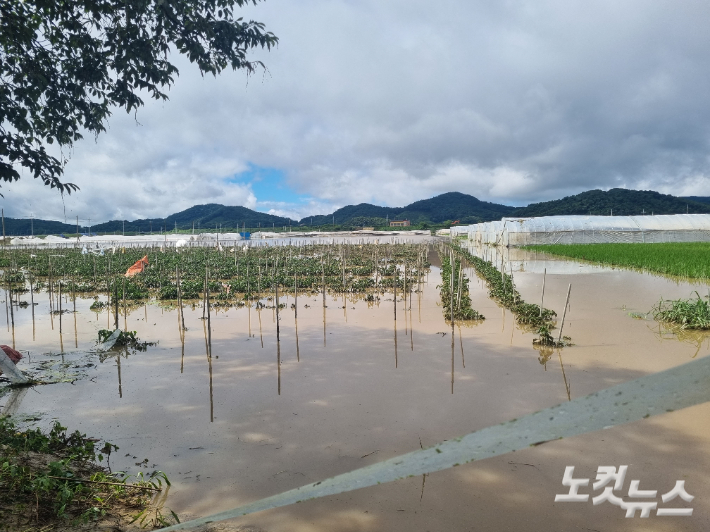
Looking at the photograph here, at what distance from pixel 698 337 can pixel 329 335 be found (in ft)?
22.3

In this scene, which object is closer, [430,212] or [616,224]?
[616,224]

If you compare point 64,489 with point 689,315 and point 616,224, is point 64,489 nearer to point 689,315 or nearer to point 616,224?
point 689,315

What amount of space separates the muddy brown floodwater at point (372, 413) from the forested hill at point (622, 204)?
269 ft

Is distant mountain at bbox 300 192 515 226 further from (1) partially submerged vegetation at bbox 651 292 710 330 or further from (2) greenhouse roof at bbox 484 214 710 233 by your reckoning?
(1) partially submerged vegetation at bbox 651 292 710 330

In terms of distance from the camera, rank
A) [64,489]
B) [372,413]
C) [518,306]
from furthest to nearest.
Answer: [518,306] < [372,413] < [64,489]

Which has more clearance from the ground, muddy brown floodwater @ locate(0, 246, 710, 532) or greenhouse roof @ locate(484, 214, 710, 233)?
greenhouse roof @ locate(484, 214, 710, 233)

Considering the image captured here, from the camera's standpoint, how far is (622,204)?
266ft

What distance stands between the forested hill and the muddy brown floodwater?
269ft

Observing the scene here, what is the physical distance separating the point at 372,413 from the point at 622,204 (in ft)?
298

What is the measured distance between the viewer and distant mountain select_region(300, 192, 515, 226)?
147 m

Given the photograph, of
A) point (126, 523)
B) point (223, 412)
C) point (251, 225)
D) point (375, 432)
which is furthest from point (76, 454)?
point (251, 225)

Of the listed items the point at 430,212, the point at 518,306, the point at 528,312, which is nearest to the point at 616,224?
the point at 518,306

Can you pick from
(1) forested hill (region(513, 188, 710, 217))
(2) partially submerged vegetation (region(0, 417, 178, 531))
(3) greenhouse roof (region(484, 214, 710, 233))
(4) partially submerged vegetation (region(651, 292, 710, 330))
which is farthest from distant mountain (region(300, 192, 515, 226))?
(2) partially submerged vegetation (region(0, 417, 178, 531))

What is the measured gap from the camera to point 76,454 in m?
4.03
